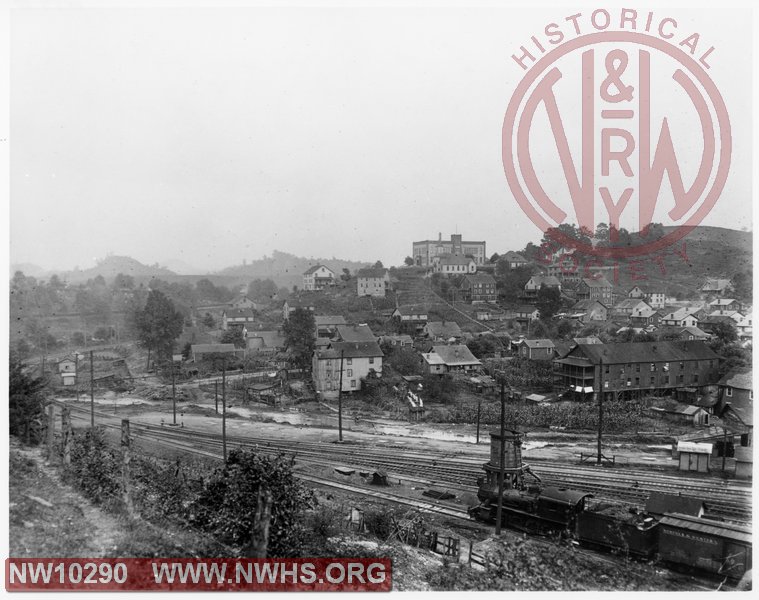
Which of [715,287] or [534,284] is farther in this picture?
[534,284]

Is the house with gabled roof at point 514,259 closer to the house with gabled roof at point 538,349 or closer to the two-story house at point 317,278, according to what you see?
the house with gabled roof at point 538,349

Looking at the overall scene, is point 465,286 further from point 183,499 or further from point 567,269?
point 183,499

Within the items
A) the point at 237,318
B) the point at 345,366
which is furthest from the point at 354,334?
the point at 237,318

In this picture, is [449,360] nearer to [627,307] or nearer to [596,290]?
[596,290]

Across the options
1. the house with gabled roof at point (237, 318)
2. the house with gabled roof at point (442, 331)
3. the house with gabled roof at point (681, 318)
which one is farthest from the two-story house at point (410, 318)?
the house with gabled roof at point (681, 318)

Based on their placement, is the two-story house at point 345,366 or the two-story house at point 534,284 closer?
the two-story house at point 345,366

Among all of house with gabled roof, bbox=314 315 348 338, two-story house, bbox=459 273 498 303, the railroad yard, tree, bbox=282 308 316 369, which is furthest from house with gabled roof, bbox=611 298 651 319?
tree, bbox=282 308 316 369
